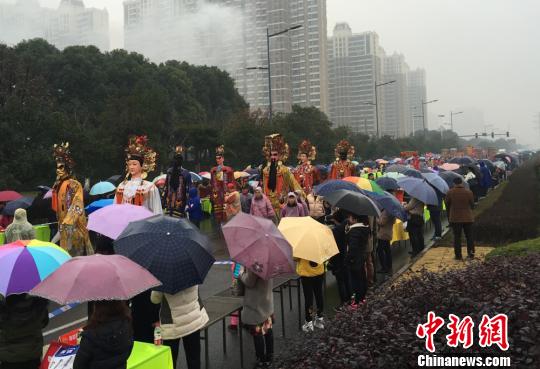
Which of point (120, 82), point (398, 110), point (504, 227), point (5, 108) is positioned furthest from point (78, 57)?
point (398, 110)

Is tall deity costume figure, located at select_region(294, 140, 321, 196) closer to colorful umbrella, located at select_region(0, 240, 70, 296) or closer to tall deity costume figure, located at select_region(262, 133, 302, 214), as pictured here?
tall deity costume figure, located at select_region(262, 133, 302, 214)

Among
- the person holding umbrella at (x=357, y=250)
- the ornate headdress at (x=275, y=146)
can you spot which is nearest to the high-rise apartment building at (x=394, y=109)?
the ornate headdress at (x=275, y=146)

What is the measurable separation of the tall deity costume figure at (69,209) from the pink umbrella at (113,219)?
11.8 ft

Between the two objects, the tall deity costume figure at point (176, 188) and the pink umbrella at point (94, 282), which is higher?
the tall deity costume figure at point (176, 188)

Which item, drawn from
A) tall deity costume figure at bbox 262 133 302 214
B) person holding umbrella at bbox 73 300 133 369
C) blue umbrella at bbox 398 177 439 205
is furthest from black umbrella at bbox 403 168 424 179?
person holding umbrella at bbox 73 300 133 369

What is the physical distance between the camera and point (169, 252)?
4.50 m

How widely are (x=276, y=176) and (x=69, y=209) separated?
3.93 meters

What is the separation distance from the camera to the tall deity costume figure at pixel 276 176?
11.0 meters

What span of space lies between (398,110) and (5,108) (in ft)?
336

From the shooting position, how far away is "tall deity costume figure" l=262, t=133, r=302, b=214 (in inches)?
432

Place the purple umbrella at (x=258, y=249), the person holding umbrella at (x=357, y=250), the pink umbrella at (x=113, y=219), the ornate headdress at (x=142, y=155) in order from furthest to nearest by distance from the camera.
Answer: the ornate headdress at (x=142, y=155), the person holding umbrella at (x=357, y=250), the pink umbrella at (x=113, y=219), the purple umbrella at (x=258, y=249)

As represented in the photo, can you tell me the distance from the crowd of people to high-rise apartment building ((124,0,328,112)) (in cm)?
7006

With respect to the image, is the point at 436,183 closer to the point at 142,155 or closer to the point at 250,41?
the point at 142,155

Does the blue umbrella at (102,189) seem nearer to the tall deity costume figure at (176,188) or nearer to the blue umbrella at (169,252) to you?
the tall deity costume figure at (176,188)
